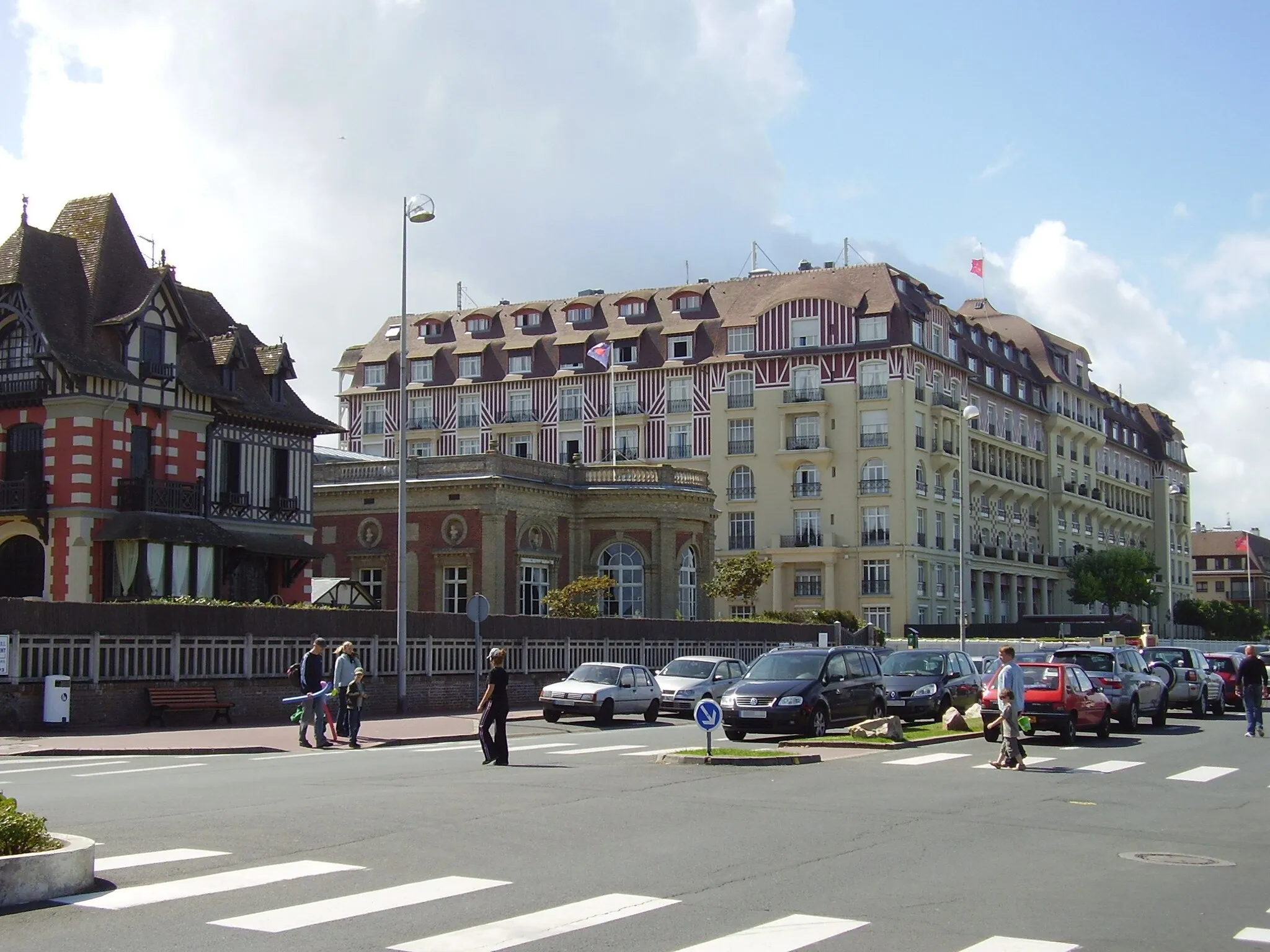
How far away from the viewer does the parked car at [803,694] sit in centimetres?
2600

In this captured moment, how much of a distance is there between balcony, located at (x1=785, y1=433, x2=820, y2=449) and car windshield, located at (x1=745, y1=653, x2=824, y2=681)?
52.1 metres

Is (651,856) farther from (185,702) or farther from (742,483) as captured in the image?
(742,483)

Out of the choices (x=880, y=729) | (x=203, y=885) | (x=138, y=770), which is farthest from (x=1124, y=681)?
(x=203, y=885)

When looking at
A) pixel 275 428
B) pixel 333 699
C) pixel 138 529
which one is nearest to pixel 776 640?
pixel 275 428

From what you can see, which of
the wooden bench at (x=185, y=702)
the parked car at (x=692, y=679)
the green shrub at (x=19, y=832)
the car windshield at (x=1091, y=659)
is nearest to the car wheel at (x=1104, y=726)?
the car windshield at (x=1091, y=659)

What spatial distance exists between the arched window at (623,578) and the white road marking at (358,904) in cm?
4958

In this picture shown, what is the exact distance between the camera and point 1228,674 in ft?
125

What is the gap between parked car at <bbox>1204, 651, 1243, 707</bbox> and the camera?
3717cm

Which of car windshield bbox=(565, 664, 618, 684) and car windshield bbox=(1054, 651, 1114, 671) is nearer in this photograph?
car windshield bbox=(1054, 651, 1114, 671)

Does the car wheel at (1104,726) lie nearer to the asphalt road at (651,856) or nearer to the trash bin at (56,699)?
the asphalt road at (651,856)

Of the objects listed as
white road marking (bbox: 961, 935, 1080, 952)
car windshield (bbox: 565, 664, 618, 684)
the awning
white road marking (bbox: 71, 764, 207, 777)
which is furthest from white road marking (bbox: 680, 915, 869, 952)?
the awning

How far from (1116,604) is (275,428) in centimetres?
6782

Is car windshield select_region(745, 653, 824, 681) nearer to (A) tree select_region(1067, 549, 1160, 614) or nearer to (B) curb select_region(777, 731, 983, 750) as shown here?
(B) curb select_region(777, 731, 983, 750)

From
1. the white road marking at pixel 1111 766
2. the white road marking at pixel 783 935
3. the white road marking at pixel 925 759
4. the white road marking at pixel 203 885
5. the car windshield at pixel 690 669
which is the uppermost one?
the car windshield at pixel 690 669
